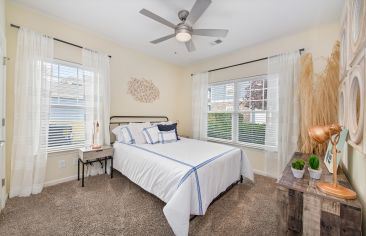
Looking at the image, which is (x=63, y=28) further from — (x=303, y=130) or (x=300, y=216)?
(x=303, y=130)

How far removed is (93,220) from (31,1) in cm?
298

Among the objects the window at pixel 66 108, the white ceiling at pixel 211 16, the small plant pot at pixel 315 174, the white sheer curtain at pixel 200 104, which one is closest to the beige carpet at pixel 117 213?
the window at pixel 66 108

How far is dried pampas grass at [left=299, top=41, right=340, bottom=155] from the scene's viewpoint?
2072mm

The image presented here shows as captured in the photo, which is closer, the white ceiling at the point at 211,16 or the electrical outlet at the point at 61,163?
the white ceiling at the point at 211,16

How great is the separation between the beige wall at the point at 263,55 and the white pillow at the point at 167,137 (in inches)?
49.3

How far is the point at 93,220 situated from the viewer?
1.76m

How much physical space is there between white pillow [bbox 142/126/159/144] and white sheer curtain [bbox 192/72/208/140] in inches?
50.5

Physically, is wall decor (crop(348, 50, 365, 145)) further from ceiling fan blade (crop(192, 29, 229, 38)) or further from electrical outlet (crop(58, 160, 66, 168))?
electrical outlet (crop(58, 160, 66, 168))

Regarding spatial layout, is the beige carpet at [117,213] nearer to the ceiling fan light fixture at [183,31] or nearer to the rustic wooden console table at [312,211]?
the rustic wooden console table at [312,211]

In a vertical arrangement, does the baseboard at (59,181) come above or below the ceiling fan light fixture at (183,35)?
below

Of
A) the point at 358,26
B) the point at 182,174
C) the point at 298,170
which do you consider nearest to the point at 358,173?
the point at 298,170

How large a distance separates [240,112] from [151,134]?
2019 mm

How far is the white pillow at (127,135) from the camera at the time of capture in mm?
2906

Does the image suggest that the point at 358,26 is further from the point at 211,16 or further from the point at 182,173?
the point at 182,173
